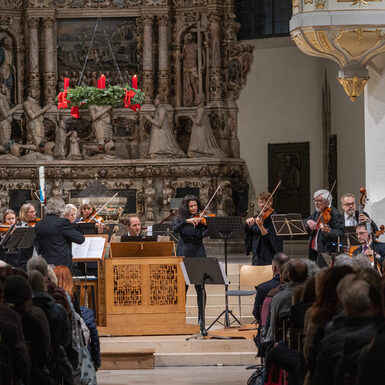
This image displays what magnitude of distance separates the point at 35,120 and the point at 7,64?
1.35m

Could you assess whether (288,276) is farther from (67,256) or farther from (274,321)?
(67,256)

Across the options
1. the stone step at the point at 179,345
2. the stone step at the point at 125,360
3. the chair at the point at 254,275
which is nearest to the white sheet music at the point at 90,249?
the stone step at the point at 179,345

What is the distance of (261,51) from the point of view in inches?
788

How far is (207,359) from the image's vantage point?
9.97 m

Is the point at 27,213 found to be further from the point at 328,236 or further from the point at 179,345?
the point at 328,236

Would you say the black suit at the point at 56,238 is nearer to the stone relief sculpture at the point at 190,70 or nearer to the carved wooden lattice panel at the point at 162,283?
the carved wooden lattice panel at the point at 162,283

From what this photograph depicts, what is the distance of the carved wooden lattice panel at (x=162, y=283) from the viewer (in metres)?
11.0

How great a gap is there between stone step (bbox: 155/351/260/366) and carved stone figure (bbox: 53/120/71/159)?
32.6ft

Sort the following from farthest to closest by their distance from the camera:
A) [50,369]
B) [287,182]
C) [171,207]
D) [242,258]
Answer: [287,182] < [171,207] < [242,258] < [50,369]

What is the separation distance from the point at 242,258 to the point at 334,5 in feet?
21.8

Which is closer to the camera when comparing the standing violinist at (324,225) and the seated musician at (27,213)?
the standing violinist at (324,225)

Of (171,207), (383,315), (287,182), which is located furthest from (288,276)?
(287,182)

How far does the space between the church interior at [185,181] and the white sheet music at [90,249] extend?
0.02 m

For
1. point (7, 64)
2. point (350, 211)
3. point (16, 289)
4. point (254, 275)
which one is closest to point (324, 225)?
point (350, 211)
